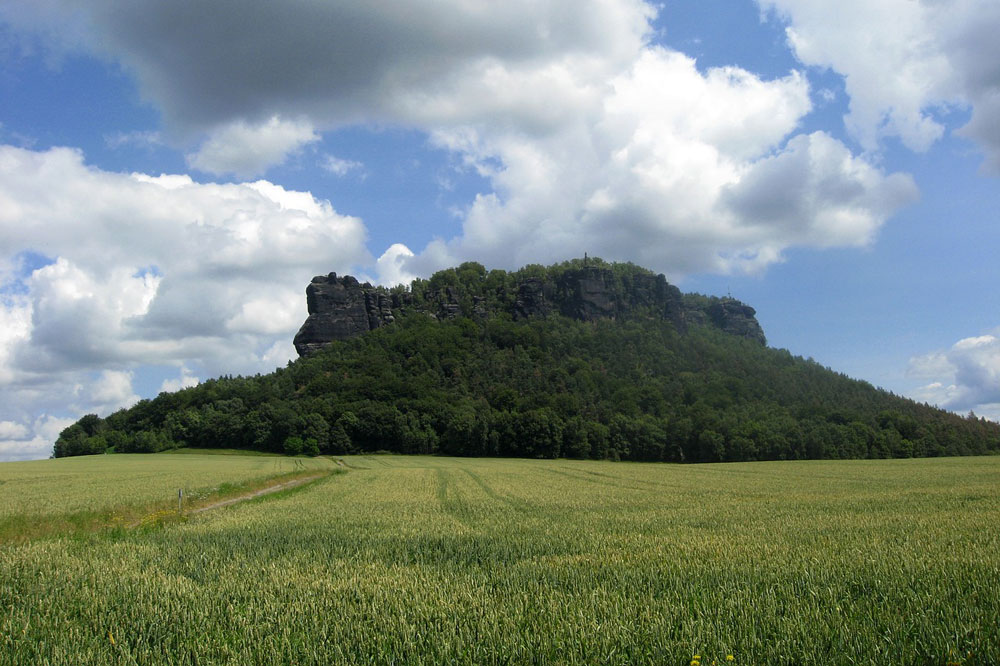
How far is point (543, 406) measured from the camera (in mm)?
126062

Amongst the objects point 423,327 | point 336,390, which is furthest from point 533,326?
point 336,390

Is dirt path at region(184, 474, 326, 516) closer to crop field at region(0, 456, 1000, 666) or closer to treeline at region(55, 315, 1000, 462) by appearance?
crop field at region(0, 456, 1000, 666)

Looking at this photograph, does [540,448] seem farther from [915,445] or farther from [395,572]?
[395,572]

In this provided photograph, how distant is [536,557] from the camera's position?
39.5ft

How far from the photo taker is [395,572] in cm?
1046

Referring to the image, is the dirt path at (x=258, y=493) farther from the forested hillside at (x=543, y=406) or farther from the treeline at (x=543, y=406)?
the treeline at (x=543, y=406)

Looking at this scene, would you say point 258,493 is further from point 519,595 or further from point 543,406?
point 543,406

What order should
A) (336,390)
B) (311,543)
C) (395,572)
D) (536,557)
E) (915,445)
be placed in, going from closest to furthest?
(395,572) < (536,557) < (311,543) < (915,445) < (336,390)

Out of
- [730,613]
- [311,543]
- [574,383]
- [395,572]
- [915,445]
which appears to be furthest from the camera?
[574,383]

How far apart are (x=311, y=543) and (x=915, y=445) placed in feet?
404

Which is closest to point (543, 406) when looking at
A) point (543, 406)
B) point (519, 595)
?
point (543, 406)

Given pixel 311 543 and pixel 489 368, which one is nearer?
pixel 311 543

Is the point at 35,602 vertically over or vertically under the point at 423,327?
under

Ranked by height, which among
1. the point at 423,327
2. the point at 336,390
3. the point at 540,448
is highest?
the point at 423,327
